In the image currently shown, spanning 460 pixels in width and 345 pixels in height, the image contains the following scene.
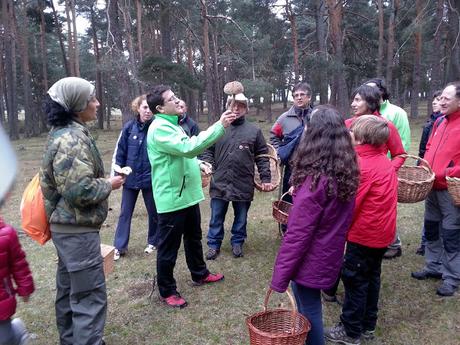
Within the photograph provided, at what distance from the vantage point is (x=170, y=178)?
3.58 meters

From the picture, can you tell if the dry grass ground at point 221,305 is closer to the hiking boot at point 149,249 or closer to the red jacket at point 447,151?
the hiking boot at point 149,249

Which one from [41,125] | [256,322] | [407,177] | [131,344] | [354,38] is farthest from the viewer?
[41,125]

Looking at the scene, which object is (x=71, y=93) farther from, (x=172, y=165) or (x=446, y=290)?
(x=446, y=290)

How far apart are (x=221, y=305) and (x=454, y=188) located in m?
2.22

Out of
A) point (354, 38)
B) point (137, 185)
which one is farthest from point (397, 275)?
point (354, 38)

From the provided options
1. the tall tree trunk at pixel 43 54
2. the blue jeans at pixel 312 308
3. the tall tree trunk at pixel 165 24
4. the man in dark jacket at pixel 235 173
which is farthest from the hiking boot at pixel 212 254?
the tall tree trunk at pixel 43 54

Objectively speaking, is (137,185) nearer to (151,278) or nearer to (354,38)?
(151,278)

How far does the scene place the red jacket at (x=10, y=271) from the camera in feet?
7.73

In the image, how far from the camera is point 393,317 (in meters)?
3.55

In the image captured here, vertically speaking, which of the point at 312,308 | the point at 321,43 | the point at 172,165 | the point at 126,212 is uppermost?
the point at 321,43

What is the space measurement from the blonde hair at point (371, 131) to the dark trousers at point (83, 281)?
1.95 m

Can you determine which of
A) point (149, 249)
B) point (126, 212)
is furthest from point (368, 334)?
point (126, 212)

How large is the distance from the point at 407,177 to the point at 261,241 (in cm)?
200

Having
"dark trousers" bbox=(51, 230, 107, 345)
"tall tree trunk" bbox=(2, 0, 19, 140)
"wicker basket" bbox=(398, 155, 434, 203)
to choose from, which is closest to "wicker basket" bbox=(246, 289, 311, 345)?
"dark trousers" bbox=(51, 230, 107, 345)
